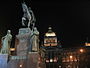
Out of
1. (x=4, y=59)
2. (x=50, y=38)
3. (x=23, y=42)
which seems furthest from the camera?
(x=50, y=38)

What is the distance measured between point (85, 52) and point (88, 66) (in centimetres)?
745

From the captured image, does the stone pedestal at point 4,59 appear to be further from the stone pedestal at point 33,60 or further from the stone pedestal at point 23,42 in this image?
the stone pedestal at point 33,60

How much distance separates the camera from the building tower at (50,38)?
123519mm

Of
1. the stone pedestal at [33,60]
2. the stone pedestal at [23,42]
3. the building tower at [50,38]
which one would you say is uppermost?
the building tower at [50,38]

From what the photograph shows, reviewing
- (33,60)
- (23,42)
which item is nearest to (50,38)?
(23,42)

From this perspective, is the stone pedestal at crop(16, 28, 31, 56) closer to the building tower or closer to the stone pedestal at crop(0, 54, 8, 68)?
the stone pedestal at crop(0, 54, 8, 68)

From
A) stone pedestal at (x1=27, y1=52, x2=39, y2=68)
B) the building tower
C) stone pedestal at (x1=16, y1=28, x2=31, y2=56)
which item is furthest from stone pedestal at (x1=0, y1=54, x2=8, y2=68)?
the building tower

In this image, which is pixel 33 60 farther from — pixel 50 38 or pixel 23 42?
pixel 50 38

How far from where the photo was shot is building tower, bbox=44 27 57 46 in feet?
405

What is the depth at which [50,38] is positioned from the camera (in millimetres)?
126812

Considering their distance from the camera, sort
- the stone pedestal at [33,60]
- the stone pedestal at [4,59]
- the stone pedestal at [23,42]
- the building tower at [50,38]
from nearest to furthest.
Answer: the stone pedestal at [33,60] → the stone pedestal at [4,59] → the stone pedestal at [23,42] → the building tower at [50,38]

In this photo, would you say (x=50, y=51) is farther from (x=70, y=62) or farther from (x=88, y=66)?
(x=88, y=66)

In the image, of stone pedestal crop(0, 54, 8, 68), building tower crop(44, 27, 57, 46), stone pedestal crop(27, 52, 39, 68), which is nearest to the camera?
stone pedestal crop(27, 52, 39, 68)

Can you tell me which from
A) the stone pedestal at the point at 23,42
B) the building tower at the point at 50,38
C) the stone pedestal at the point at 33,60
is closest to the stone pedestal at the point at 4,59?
the stone pedestal at the point at 23,42
